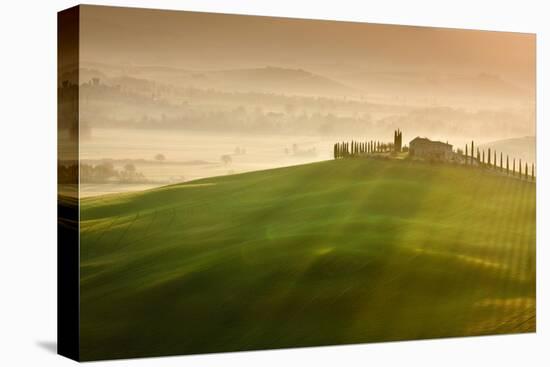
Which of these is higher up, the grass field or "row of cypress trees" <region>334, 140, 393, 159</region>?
"row of cypress trees" <region>334, 140, 393, 159</region>

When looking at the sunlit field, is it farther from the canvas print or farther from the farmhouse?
the farmhouse

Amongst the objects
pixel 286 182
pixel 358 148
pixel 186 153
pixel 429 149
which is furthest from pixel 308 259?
pixel 429 149

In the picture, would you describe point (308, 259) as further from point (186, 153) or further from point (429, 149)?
point (429, 149)

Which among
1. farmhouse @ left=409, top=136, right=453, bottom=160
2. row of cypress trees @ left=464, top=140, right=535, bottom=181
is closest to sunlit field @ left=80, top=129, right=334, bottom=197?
farmhouse @ left=409, top=136, right=453, bottom=160

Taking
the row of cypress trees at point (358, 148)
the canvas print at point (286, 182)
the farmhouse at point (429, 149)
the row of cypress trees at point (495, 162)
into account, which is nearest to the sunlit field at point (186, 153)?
the canvas print at point (286, 182)

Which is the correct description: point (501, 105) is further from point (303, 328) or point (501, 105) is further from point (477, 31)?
point (303, 328)
